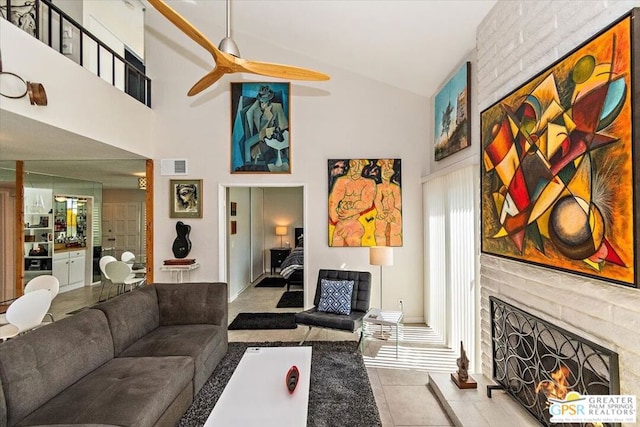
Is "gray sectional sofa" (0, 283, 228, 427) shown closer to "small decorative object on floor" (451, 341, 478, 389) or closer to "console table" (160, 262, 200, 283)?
"console table" (160, 262, 200, 283)

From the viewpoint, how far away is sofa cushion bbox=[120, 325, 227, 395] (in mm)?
2713

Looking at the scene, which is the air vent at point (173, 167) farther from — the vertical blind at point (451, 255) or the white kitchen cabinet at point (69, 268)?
the vertical blind at point (451, 255)

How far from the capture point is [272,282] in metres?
7.75

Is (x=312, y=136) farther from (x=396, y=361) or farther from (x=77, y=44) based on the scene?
(x=396, y=361)

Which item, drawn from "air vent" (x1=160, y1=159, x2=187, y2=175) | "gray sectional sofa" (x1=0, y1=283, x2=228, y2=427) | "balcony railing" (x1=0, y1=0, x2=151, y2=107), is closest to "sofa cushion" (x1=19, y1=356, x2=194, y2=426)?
"gray sectional sofa" (x1=0, y1=283, x2=228, y2=427)

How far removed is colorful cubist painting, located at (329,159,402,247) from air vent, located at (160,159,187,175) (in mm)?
2128

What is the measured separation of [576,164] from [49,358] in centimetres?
314

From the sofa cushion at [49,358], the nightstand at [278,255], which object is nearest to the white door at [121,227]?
the sofa cushion at [49,358]

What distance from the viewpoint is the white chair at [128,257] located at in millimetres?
5012

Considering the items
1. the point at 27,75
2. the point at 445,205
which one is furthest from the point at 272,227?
the point at 27,75

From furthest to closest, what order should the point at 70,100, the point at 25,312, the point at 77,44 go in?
the point at 77,44 < the point at 70,100 < the point at 25,312

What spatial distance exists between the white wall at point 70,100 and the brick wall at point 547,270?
374cm

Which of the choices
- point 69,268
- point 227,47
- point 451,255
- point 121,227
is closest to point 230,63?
point 227,47

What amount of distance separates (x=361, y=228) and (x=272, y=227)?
4.92 meters
